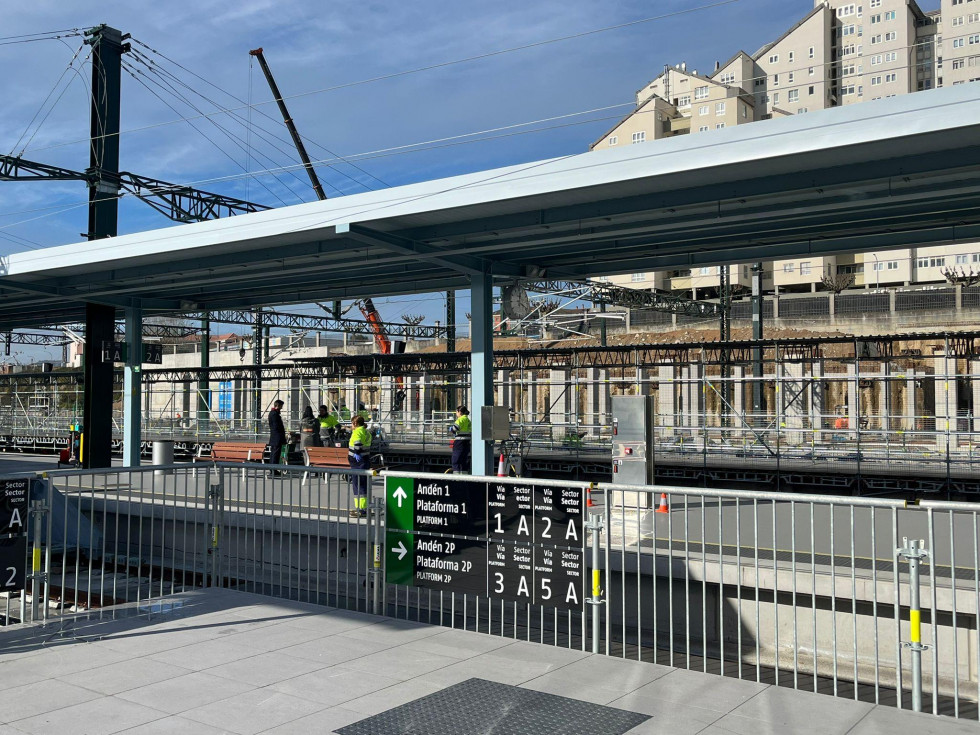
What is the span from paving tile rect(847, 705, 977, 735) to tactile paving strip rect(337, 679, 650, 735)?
1.46 m

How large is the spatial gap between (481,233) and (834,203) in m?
5.66

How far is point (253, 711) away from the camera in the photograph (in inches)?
235

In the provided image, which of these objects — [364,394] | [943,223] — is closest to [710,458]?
[943,223]

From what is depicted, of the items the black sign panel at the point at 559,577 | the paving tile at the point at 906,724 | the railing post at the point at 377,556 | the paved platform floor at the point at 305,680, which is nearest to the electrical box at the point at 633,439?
the railing post at the point at 377,556

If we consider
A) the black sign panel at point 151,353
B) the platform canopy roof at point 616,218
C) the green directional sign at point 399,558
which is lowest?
the green directional sign at point 399,558

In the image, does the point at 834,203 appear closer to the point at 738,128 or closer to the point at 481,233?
the point at 738,128

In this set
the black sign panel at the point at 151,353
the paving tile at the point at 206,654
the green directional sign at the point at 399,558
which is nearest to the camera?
the paving tile at the point at 206,654

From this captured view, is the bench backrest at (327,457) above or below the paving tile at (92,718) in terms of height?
above

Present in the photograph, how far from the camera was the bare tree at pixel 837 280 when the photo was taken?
64.8m

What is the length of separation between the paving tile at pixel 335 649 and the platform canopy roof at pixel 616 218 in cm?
715

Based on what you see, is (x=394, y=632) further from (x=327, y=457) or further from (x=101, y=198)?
(x=101, y=198)

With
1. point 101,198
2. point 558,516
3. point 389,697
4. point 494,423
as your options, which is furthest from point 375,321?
point 389,697

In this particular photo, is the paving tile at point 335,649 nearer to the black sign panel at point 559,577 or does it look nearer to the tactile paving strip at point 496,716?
the tactile paving strip at point 496,716

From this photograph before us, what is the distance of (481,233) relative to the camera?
15016mm
